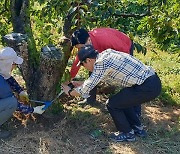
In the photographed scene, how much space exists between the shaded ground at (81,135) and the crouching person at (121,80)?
6.7 inches

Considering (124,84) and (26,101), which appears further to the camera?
(26,101)

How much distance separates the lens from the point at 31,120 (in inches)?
158

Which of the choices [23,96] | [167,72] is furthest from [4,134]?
[167,72]

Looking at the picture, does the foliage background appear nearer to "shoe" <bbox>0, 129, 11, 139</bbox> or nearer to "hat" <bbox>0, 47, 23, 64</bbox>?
"hat" <bbox>0, 47, 23, 64</bbox>

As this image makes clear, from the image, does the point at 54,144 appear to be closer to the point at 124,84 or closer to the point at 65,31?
the point at 124,84

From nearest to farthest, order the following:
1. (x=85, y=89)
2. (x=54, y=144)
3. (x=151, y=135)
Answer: (x=85, y=89)
(x=54, y=144)
(x=151, y=135)

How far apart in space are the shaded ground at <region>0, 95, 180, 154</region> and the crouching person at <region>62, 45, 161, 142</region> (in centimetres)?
17

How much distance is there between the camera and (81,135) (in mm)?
3883

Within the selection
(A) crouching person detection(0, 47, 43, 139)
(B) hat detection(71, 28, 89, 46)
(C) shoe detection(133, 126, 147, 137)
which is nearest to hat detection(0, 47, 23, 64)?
(A) crouching person detection(0, 47, 43, 139)

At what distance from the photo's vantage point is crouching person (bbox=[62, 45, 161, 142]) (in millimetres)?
3371

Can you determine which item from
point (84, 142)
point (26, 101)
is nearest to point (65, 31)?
point (26, 101)

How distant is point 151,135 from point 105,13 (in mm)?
1261

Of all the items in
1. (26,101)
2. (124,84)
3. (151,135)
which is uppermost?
(124,84)

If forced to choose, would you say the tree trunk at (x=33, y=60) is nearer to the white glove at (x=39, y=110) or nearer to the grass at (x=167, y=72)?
the white glove at (x=39, y=110)
